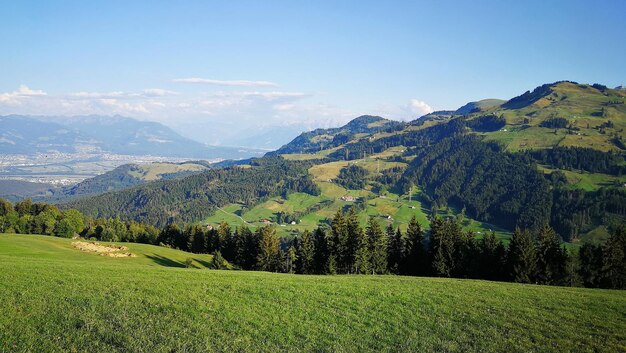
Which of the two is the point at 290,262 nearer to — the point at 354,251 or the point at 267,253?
the point at 267,253

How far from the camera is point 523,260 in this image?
66500 mm

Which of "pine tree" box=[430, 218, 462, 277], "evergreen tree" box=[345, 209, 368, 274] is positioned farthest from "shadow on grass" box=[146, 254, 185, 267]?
"pine tree" box=[430, 218, 462, 277]

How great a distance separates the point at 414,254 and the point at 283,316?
58981 mm

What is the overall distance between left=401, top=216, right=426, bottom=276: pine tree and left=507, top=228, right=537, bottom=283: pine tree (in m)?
17.0

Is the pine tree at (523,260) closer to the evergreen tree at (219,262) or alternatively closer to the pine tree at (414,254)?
the pine tree at (414,254)

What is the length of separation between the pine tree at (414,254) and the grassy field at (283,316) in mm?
42555

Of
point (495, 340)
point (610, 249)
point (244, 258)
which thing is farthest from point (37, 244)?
point (610, 249)

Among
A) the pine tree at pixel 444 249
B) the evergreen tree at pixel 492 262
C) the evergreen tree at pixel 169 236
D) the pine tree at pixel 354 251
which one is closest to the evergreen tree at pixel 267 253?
the pine tree at pixel 354 251

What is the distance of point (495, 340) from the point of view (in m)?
22.2

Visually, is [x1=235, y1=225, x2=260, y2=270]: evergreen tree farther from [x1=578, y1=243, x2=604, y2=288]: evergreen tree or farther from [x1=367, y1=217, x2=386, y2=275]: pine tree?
[x1=578, y1=243, x2=604, y2=288]: evergreen tree

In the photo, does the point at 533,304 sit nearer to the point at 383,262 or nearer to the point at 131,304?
the point at 131,304

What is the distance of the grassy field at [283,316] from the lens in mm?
20359

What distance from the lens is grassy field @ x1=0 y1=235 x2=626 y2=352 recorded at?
2036cm

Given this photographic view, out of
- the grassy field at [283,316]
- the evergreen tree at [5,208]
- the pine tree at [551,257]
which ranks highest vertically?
the grassy field at [283,316]
